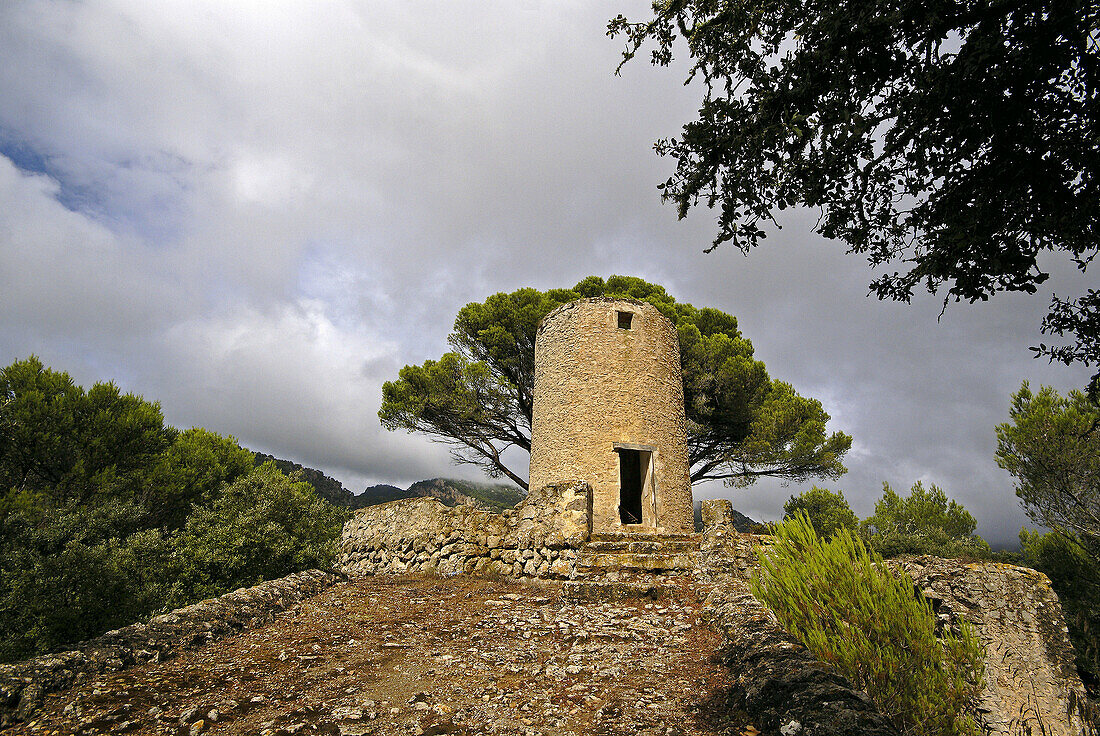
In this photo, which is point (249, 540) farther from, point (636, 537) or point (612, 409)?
point (612, 409)

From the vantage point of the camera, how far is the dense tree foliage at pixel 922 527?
43.3ft

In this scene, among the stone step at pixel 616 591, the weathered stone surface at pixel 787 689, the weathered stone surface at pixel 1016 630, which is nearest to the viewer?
the weathered stone surface at pixel 787 689

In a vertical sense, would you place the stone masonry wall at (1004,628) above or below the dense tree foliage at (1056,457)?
below

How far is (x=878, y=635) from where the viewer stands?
10.3 feet

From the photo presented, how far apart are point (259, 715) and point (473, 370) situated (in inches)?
485

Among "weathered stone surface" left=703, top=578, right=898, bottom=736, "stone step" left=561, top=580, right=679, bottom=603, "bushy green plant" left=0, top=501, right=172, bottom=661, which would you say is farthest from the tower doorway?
"bushy green plant" left=0, top=501, right=172, bottom=661

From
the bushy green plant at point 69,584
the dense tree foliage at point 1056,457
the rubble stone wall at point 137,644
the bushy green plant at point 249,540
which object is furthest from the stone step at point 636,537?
the dense tree foliage at point 1056,457

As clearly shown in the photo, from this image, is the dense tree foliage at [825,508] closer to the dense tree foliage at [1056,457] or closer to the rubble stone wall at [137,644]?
the dense tree foliage at [1056,457]

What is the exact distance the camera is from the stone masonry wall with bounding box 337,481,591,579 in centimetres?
716

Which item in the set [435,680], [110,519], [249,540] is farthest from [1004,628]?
[110,519]

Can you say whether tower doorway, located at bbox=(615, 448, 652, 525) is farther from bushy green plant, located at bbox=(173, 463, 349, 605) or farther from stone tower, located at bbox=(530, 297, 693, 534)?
bushy green plant, located at bbox=(173, 463, 349, 605)

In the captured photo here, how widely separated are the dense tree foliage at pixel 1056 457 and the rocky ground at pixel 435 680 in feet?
38.0

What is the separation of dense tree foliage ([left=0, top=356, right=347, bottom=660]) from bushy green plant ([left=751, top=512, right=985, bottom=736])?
8.43 meters

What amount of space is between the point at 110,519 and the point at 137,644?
668 centimetres
